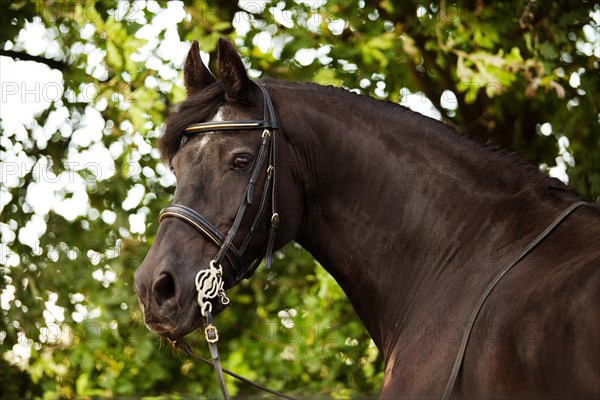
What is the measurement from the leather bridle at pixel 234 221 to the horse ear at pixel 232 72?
0.10 m

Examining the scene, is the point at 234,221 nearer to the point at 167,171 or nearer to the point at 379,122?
the point at 379,122

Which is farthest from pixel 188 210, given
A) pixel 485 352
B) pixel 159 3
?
pixel 159 3

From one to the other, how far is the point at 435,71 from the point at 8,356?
168 inches

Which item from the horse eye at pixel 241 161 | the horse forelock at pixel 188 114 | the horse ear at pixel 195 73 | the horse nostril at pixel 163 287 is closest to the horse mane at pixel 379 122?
the horse forelock at pixel 188 114

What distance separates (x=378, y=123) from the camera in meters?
3.01

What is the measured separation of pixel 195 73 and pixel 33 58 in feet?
11.4

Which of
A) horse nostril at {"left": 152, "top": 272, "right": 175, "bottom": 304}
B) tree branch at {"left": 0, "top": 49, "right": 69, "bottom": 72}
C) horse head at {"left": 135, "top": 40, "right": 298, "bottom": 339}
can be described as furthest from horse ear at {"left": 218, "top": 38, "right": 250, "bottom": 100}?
tree branch at {"left": 0, "top": 49, "right": 69, "bottom": 72}

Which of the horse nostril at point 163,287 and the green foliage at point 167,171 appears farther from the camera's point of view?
the green foliage at point 167,171

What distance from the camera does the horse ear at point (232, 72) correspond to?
2.89m

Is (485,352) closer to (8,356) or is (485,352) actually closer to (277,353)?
(277,353)

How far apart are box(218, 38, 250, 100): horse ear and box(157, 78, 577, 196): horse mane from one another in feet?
0.16

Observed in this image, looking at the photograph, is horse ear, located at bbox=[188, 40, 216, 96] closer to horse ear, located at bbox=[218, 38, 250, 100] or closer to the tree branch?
horse ear, located at bbox=[218, 38, 250, 100]

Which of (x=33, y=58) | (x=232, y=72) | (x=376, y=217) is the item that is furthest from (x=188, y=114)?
(x=33, y=58)

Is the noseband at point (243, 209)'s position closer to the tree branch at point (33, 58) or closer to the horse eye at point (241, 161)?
the horse eye at point (241, 161)
